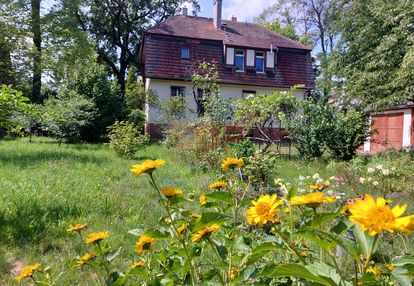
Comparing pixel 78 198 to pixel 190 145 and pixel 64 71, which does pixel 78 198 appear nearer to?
pixel 190 145

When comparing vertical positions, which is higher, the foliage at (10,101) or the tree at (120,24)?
the tree at (120,24)

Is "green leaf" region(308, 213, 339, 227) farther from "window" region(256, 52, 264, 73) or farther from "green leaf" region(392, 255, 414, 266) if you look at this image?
"window" region(256, 52, 264, 73)

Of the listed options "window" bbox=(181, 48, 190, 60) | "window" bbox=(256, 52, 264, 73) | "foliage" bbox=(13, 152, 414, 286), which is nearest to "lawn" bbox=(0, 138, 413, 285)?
"foliage" bbox=(13, 152, 414, 286)

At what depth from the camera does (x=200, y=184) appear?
589 cm

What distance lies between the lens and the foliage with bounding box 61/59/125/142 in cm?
1559

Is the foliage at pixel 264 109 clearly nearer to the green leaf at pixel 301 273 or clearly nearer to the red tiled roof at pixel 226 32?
the red tiled roof at pixel 226 32

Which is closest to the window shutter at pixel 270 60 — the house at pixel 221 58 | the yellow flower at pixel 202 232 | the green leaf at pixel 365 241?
the house at pixel 221 58

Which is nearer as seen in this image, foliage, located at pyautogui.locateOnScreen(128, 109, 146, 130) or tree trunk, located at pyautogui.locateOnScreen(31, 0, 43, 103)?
foliage, located at pyautogui.locateOnScreen(128, 109, 146, 130)

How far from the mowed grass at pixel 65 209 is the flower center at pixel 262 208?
3.60 feet

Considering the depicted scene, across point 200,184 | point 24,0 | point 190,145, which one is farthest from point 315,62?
point 200,184

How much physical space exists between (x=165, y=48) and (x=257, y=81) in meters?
5.71

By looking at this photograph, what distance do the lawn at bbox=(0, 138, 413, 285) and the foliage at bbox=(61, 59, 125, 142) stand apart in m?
7.85

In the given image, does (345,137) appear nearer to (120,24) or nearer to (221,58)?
(221,58)

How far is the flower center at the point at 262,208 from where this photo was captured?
0.90m
